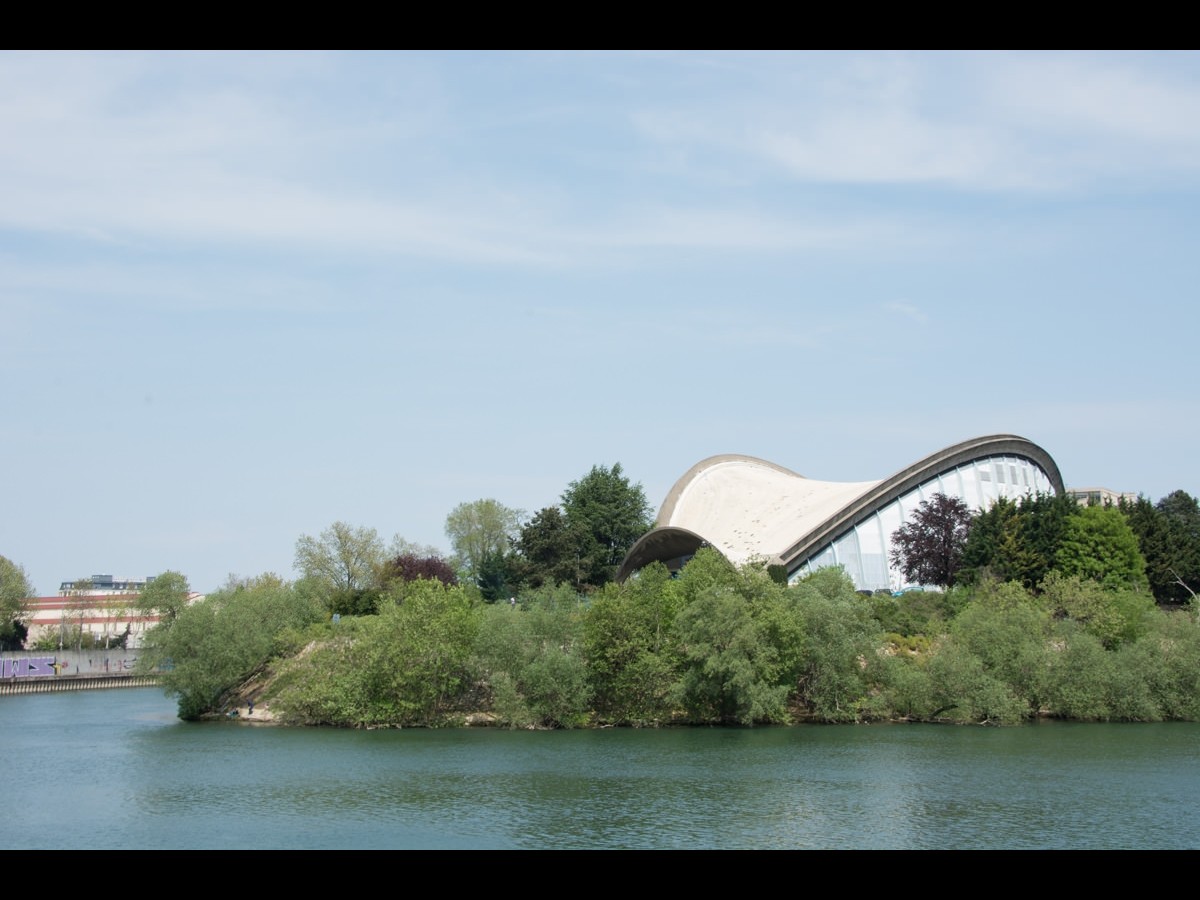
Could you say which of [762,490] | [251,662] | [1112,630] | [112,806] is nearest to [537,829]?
[112,806]

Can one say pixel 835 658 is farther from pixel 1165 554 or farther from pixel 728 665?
pixel 1165 554

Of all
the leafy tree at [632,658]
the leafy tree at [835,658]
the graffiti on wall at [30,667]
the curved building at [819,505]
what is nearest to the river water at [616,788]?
the leafy tree at [835,658]

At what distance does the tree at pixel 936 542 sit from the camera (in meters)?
42.6

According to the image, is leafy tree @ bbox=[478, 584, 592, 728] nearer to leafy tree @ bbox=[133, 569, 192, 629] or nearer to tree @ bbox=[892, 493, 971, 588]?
tree @ bbox=[892, 493, 971, 588]

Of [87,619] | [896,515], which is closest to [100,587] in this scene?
[87,619]

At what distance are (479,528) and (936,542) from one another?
114ft

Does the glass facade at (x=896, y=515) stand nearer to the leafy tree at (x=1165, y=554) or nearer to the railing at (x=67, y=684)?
the leafy tree at (x=1165, y=554)

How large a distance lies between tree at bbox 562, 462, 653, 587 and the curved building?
2.72m

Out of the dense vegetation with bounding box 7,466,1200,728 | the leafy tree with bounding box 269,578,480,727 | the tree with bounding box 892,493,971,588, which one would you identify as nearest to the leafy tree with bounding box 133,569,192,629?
the dense vegetation with bounding box 7,466,1200,728

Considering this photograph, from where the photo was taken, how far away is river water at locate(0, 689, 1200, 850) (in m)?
17.4

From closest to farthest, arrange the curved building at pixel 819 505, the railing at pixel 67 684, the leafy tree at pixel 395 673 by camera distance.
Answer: the leafy tree at pixel 395 673 → the curved building at pixel 819 505 → the railing at pixel 67 684

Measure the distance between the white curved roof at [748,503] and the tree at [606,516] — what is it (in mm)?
3937

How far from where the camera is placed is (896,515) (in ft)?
158

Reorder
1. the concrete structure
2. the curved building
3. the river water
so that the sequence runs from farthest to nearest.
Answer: the concrete structure < the curved building < the river water
